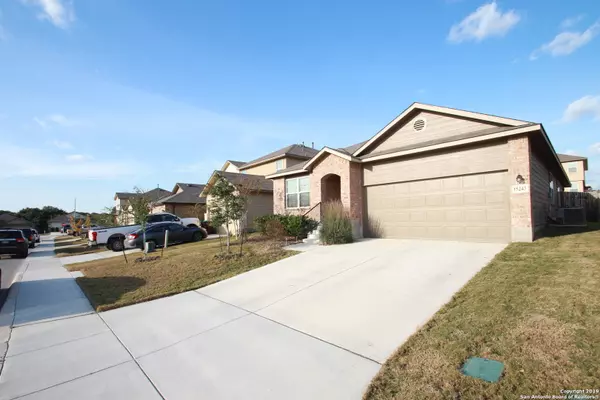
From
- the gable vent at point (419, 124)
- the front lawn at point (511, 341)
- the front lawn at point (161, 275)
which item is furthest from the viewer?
the gable vent at point (419, 124)

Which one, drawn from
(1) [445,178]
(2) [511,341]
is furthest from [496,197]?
(2) [511,341]

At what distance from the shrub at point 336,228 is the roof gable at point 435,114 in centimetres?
317

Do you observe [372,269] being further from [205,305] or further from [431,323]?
[205,305]

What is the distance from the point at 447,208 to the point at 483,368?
28.1 ft

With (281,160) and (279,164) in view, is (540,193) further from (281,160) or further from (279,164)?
(279,164)

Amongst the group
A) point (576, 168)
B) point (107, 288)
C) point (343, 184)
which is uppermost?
point (576, 168)

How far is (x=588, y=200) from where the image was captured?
71.6 feet

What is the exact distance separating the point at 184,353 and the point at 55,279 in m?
8.91

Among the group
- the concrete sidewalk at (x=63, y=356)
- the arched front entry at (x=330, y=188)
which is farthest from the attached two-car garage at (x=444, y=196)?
the concrete sidewalk at (x=63, y=356)

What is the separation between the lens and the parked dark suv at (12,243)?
16953mm

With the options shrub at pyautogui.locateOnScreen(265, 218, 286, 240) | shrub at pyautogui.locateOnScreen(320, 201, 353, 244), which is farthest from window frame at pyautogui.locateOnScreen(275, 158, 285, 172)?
shrub at pyautogui.locateOnScreen(320, 201, 353, 244)

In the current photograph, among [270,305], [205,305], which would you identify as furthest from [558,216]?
[205,305]

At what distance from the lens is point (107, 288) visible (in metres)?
8.33

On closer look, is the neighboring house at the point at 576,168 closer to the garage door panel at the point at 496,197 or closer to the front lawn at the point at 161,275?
the garage door panel at the point at 496,197
